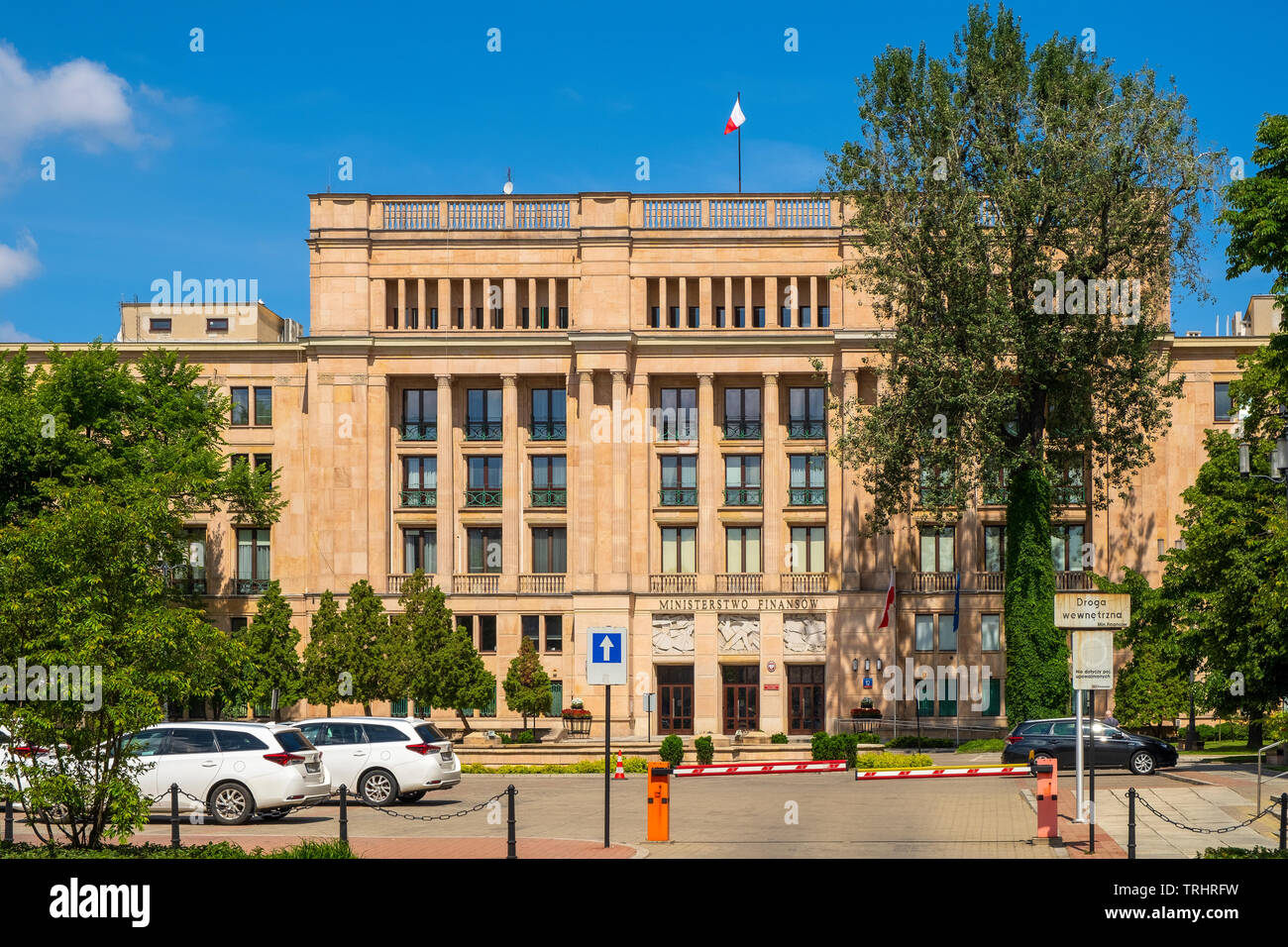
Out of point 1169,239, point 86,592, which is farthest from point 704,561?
point 86,592

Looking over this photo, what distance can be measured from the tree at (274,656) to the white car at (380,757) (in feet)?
70.2

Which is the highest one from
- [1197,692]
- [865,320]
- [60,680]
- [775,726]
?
[865,320]

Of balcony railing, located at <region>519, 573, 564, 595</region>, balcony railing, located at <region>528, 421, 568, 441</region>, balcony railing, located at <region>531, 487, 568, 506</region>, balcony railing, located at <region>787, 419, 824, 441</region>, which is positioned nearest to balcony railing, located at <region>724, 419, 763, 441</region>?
balcony railing, located at <region>787, 419, 824, 441</region>

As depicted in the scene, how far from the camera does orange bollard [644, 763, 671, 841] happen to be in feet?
77.0

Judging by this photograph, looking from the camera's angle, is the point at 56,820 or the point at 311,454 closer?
the point at 56,820

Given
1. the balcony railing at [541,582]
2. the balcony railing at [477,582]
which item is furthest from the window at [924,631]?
the balcony railing at [477,582]

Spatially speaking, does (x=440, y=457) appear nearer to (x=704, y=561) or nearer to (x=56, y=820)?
(x=704, y=561)

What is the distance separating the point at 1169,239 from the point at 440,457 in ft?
102

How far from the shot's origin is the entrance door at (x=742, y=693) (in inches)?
2403

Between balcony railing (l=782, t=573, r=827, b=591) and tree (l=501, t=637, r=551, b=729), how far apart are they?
1116cm

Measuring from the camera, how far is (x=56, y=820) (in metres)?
18.8

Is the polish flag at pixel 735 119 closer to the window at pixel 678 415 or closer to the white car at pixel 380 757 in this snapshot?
the window at pixel 678 415

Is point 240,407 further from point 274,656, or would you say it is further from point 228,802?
point 228,802

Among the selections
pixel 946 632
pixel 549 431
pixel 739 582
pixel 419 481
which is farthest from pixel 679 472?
pixel 946 632
